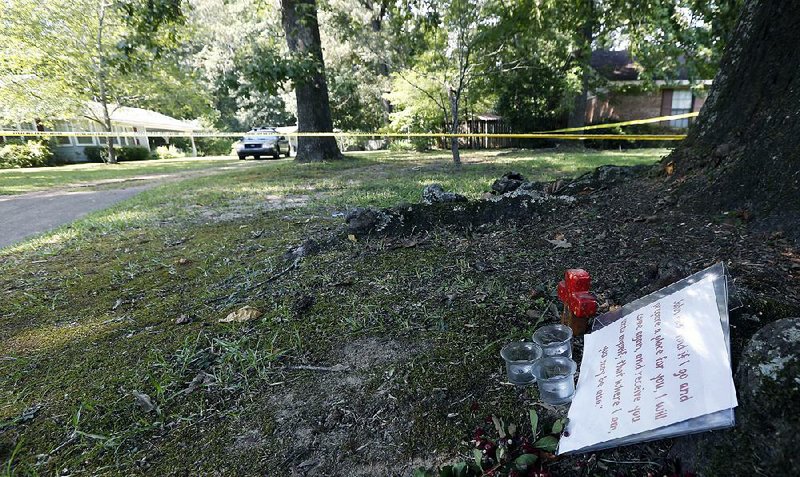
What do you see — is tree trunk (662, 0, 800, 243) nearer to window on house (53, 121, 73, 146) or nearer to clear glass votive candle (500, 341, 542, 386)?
clear glass votive candle (500, 341, 542, 386)

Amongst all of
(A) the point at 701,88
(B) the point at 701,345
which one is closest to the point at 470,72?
(B) the point at 701,345

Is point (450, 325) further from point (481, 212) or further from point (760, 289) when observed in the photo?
point (481, 212)

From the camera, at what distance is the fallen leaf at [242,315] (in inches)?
88.4

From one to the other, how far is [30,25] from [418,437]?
25448 millimetres

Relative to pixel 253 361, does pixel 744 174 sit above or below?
above

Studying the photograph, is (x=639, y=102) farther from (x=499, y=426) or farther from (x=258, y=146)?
(x=499, y=426)

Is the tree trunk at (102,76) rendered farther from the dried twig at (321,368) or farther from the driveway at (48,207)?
the dried twig at (321,368)

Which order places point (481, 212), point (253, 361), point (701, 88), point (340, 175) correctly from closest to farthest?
point (253, 361)
point (481, 212)
point (340, 175)
point (701, 88)

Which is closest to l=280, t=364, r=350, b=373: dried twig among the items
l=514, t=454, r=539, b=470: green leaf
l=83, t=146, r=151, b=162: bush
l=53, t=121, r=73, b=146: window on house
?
l=514, t=454, r=539, b=470: green leaf

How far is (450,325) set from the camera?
2.00 metres

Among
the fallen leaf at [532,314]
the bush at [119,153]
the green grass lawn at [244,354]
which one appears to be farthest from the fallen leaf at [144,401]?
the bush at [119,153]

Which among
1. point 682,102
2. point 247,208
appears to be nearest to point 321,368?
point 247,208

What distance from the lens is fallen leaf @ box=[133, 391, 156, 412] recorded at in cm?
159

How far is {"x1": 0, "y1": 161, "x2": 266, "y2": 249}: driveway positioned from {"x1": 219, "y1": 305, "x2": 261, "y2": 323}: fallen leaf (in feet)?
12.9
